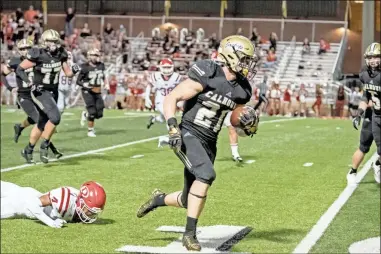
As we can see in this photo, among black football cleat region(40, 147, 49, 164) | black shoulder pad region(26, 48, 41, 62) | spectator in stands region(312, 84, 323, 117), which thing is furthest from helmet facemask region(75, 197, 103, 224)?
spectator in stands region(312, 84, 323, 117)

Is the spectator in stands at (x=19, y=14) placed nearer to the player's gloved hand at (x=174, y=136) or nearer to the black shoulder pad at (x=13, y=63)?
the black shoulder pad at (x=13, y=63)

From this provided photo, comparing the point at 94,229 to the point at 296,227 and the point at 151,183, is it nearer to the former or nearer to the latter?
the point at 296,227

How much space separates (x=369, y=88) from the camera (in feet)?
31.8

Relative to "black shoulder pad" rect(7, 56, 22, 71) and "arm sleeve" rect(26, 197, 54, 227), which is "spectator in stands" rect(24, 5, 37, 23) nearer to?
"black shoulder pad" rect(7, 56, 22, 71)

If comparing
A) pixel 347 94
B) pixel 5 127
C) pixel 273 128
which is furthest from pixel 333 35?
pixel 5 127

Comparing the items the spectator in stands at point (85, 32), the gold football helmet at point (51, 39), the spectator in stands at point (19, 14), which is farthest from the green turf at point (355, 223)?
the spectator in stands at point (19, 14)

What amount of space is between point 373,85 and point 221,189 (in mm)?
1815

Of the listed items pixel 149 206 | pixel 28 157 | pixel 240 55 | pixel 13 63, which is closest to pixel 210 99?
pixel 240 55

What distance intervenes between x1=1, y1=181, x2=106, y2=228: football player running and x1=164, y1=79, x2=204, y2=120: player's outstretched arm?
0.78m

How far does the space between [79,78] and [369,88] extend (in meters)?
8.44

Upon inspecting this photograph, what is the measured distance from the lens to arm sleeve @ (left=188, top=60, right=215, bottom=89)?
250 inches

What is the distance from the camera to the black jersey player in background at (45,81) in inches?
463

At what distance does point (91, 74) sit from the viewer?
1720cm

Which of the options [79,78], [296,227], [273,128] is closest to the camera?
[296,227]
